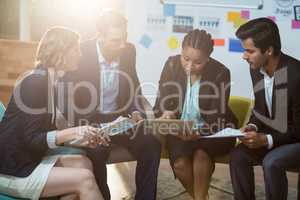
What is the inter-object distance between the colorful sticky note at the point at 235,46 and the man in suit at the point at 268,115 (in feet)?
0.72

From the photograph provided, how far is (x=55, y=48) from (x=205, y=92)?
858mm

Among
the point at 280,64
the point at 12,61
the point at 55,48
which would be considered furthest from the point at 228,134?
the point at 12,61

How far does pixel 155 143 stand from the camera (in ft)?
7.33

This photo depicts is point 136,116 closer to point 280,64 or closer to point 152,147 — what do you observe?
point 152,147

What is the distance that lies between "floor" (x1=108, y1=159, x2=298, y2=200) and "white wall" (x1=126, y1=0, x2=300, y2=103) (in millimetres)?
530

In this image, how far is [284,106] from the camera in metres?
2.19

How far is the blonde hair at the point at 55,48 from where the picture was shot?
73.0 inches

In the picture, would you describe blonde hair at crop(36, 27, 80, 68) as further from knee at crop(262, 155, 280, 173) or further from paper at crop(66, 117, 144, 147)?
knee at crop(262, 155, 280, 173)

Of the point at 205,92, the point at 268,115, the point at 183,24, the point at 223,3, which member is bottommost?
the point at 268,115

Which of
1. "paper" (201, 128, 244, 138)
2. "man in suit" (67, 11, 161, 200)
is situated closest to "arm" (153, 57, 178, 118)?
"man in suit" (67, 11, 161, 200)

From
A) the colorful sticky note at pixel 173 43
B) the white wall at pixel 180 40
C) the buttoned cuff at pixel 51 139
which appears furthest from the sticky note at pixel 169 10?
the buttoned cuff at pixel 51 139

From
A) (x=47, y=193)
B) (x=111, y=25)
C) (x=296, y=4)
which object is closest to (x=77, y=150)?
(x=47, y=193)

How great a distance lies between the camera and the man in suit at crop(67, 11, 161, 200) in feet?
7.18

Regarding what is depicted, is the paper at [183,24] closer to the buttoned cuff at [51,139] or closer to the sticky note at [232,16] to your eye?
the sticky note at [232,16]
